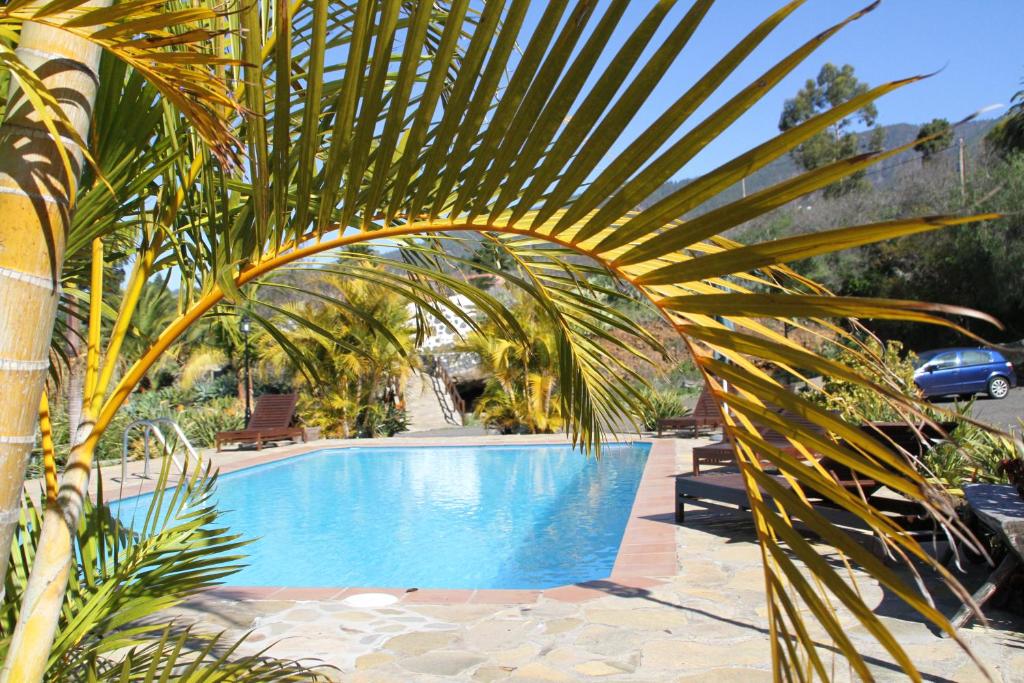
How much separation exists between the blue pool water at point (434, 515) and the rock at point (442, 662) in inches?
41.1

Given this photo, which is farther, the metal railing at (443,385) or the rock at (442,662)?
the metal railing at (443,385)

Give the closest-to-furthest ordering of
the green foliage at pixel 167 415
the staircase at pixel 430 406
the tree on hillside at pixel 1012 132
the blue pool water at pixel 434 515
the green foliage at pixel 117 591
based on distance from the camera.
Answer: the green foliage at pixel 117 591, the blue pool water at pixel 434 515, the green foliage at pixel 167 415, the staircase at pixel 430 406, the tree on hillside at pixel 1012 132

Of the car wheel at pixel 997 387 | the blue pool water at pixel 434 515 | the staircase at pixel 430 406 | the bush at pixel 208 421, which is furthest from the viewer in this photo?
the staircase at pixel 430 406

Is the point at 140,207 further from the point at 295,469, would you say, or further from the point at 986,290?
the point at 986,290

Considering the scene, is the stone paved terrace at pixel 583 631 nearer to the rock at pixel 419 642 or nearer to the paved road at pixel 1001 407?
the rock at pixel 419 642

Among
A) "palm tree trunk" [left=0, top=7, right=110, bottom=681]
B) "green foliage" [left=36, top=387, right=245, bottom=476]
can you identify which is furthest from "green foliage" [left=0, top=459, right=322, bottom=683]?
"green foliage" [left=36, top=387, right=245, bottom=476]

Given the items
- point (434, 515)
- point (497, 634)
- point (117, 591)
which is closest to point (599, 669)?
point (497, 634)

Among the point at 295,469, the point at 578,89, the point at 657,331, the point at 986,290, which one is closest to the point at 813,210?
the point at 986,290

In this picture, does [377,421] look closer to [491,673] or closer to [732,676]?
[491,673]

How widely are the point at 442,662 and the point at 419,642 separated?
0.37 m

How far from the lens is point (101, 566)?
2.38 m

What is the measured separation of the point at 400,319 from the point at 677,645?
45.4 feet

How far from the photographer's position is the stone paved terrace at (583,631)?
3709mm

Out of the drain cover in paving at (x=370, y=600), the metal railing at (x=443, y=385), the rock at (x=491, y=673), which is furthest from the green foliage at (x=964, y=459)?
the metal railing at (x=443, y=385)
